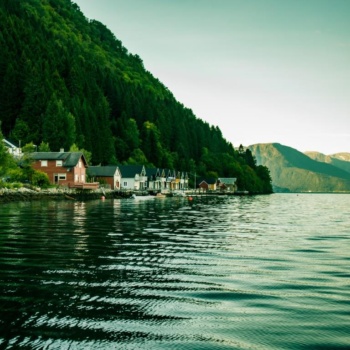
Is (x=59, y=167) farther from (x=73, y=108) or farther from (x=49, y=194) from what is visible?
(x=73, y=108)

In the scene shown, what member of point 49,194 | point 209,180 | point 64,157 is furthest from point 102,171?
point 209,180

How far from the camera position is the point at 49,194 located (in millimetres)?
78312

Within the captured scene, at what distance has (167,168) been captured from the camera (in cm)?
17225

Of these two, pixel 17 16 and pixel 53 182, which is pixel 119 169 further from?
pixel 17 16

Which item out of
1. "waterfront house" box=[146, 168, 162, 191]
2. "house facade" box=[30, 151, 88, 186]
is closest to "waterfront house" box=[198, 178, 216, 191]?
"waterfront house" box=[146, 168, 162, 191]

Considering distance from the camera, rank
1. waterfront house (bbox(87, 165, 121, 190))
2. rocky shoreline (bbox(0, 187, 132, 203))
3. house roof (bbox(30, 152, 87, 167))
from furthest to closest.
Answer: waterfront house (bbox(87, 165, 121, 190))
house roof (bbox(30, 152, 87, 167))
rocky shoreline (bbox(0, 187, 132, 203))

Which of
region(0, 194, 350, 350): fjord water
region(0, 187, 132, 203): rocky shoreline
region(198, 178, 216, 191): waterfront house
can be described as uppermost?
region(198, 178, 216, 191): waterfront house

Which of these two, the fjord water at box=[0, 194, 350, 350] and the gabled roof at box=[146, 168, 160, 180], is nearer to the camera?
the fjord water at box=[0, 194, 350, 350]

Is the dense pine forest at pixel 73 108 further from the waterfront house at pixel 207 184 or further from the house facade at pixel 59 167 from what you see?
the house facade at pixel 59 167

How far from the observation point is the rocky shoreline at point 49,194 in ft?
218

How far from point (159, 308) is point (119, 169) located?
120231mm

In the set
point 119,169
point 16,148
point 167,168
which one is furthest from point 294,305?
point 167,168

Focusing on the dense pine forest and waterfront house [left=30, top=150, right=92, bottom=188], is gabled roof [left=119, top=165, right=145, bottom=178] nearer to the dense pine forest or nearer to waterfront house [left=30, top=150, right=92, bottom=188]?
the dense pine forest

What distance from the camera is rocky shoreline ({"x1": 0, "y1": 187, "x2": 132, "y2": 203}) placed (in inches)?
2617
